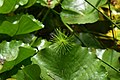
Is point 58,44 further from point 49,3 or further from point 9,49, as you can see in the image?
point 49,3

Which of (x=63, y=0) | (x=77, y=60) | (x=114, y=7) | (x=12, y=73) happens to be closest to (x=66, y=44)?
(x=77, y=60)

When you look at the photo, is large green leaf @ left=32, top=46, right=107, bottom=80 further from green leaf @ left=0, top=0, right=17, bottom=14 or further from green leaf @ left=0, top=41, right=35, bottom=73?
green leaf @ left=0, top=0, right=17, bottom=14


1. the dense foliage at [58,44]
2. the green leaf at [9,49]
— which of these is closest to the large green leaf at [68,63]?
the dense foliage at [58,44]

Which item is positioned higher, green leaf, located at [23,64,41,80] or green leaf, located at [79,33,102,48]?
green leaf, located at [23,64,41,80]

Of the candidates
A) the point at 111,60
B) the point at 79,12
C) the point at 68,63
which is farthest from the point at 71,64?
the point at 79,12

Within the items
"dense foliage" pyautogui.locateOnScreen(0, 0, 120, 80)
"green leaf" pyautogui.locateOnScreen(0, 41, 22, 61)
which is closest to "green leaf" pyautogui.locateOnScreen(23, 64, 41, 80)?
"dense foliage" pyautogui.locateOnScreen(0, 0, 120, 80)

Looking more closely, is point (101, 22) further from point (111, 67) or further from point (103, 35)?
point (111, 67)

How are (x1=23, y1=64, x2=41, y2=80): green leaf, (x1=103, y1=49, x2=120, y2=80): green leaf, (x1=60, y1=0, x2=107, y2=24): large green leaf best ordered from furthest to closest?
(x1=60, y1=0, x2=107, y2=24): large green leaf
(x1=103, y1=49, x2=120, y2=80): green leaf
(x1=23, y1=64, x2=41, y2=80): green leaf

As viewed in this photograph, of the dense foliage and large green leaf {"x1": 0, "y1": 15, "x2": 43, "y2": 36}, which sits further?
large green leaf {"x1": 0, "y1": 15, "x2": 43, "y2": 36}
